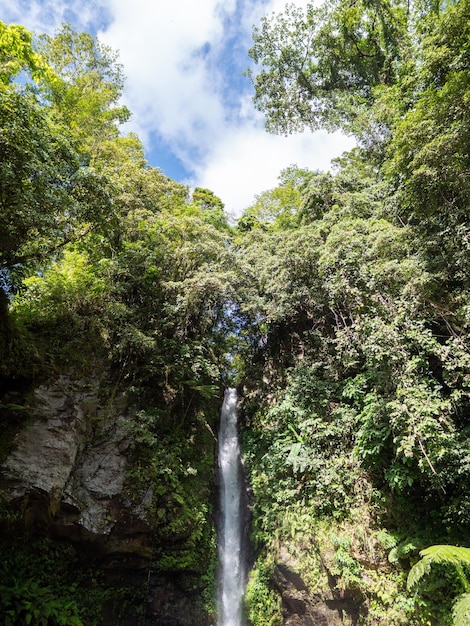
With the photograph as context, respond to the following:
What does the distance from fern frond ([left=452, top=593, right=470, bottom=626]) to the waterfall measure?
609cm

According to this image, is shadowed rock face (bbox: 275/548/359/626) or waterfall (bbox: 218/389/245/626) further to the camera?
waterfall (bbox: 218/389/245/626)

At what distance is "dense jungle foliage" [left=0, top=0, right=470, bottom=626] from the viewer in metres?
6.20

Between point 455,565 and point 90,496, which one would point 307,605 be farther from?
point 90,496

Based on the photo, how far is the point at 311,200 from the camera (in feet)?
46.2

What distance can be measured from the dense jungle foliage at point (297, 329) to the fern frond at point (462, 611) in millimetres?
43

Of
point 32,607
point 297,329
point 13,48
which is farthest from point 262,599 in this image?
point 13,48

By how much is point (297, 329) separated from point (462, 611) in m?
8.72

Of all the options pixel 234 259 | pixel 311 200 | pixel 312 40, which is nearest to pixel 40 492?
pixel 234 259

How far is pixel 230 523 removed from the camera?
10711mm

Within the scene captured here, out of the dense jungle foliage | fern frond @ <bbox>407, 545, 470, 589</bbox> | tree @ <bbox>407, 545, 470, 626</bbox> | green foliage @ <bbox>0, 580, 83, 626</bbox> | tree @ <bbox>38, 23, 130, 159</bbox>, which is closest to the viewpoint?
tree @ <bbox>407, 545, 470, 626</bbox>

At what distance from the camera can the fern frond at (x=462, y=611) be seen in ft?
15.0

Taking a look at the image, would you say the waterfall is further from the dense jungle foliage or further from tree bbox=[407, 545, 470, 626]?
tree bbox=[407, 545, 470, 626]

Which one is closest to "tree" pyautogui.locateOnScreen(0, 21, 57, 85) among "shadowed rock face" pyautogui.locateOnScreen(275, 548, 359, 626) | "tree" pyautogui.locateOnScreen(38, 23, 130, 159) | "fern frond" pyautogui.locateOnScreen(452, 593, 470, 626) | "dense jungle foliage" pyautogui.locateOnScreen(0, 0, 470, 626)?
"dense jungle foliage" pyautogui.locateOnScreen(0, 0, 470, 626)

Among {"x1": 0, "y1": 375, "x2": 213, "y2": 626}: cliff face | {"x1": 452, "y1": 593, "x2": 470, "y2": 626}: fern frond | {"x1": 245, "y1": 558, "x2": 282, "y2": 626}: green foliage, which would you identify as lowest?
{"x1": 245, "y1": 558, "x2": 282, "y2": 626}: green foliage
